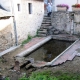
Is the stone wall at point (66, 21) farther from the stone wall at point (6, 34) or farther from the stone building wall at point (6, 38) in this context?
the stone building wall at point (6, 38)

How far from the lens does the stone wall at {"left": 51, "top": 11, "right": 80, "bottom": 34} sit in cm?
1700

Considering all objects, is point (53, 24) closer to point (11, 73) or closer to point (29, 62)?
point (29, 62)

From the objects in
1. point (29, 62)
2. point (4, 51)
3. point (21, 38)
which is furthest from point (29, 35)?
point (29, 62)

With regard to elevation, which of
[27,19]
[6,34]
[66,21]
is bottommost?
[6,34]

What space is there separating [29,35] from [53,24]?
10.9ft

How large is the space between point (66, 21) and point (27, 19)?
4129 mm

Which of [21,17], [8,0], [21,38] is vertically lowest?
[21,38]

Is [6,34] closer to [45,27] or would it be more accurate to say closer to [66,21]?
[45,27]

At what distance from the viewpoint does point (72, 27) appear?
1723cm

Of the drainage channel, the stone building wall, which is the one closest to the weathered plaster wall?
the stone building wall

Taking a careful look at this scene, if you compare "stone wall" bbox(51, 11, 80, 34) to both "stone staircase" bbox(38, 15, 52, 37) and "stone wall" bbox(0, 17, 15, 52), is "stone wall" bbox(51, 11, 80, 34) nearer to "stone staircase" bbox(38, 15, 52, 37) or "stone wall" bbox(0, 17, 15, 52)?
"stone staircase" bbox(38, 15, 52, 37)

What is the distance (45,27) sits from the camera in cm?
1727

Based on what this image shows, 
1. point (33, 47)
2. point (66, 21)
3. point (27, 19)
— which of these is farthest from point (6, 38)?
point (66, 21)

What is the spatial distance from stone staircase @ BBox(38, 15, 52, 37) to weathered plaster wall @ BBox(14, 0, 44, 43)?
0.40 metres
